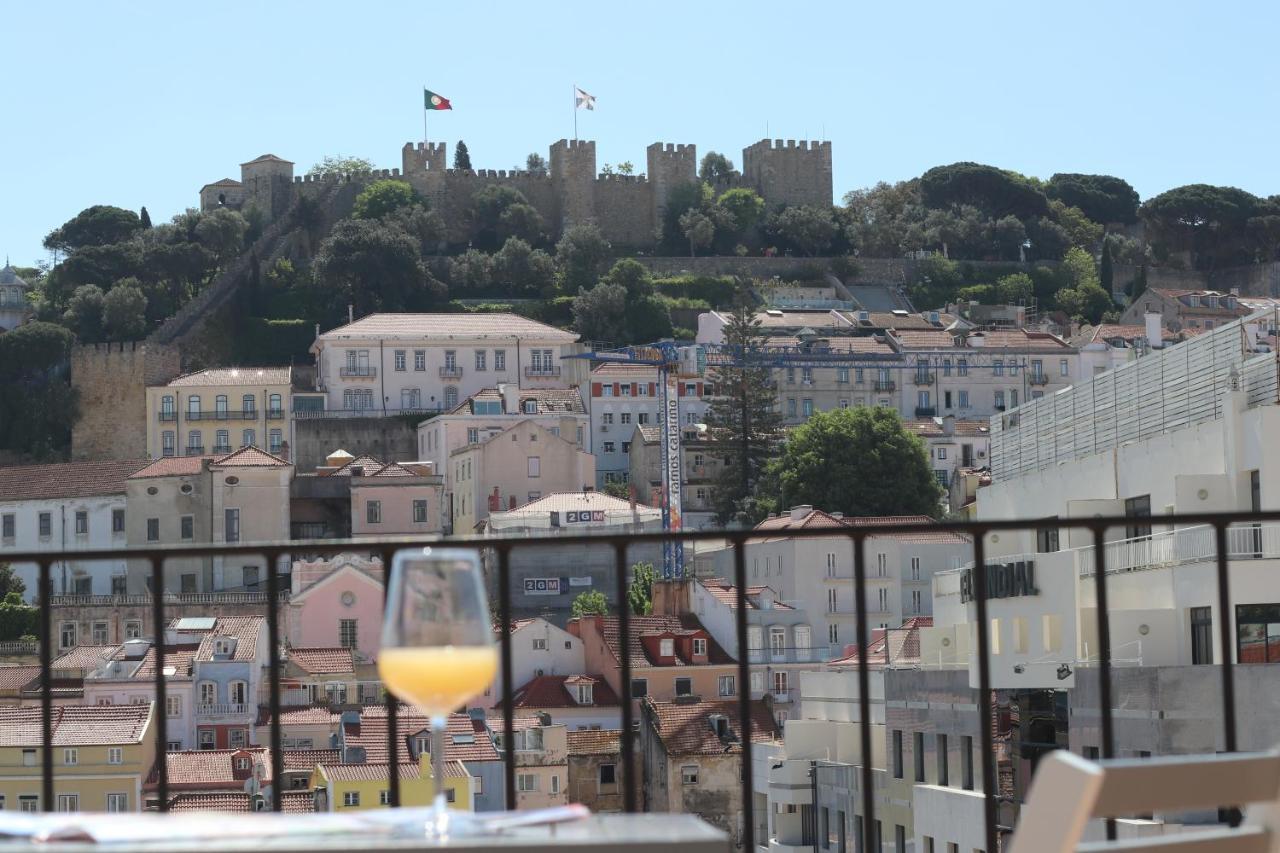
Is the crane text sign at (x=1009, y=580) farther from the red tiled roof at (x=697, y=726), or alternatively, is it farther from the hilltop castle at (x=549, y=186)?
A: the hilltop castle at (x=549, y=186)

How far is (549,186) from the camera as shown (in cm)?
8381

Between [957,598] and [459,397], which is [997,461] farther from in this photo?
[459,397]

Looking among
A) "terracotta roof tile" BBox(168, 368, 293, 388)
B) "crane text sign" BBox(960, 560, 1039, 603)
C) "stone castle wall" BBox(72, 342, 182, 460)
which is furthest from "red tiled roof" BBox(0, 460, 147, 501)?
"crane text sign" BBox(960, 560, 1039, 603)

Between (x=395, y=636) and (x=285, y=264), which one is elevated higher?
(x=285, y=264)

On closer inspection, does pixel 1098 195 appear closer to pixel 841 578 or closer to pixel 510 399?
pixel 510 399

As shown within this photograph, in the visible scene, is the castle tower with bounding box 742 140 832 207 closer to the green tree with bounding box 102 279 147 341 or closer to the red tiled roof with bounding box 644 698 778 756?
the green tree with bounding box 102 279 147 341

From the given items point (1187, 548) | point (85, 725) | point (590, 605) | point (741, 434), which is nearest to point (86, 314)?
point (741, 434)

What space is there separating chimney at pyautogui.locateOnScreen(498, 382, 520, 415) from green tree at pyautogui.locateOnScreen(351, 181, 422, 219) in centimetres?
2102

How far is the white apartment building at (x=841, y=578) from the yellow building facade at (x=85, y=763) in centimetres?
1698

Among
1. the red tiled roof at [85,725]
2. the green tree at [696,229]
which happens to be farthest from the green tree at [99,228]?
the red tiled roof at [85,725]

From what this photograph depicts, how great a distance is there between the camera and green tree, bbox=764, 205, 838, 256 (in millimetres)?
82125

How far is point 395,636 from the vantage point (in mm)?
2332

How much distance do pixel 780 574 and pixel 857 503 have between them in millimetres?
8205

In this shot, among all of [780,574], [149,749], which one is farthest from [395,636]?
[780,574]
